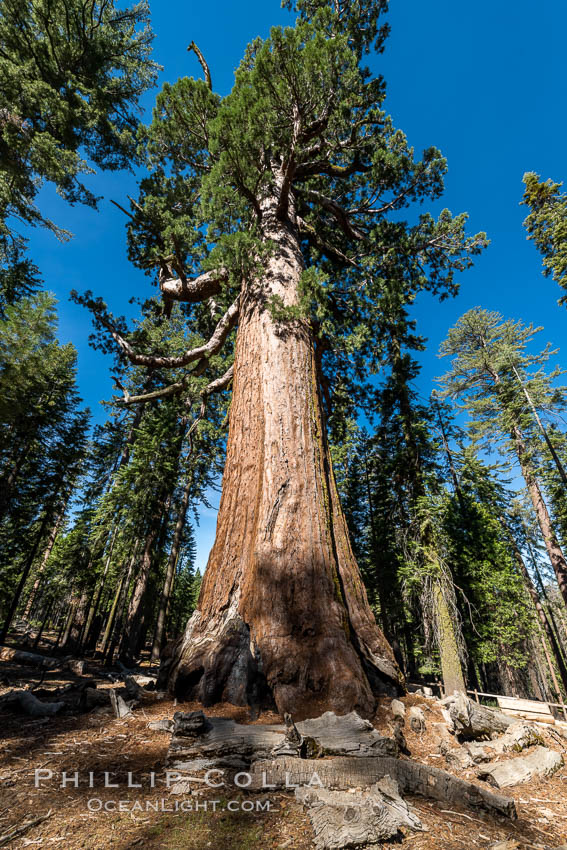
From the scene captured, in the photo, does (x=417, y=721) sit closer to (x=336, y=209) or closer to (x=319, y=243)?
(x=319, y=243)

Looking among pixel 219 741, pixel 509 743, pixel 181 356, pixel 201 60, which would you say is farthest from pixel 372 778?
pixel 201 60

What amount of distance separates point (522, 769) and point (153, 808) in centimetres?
303

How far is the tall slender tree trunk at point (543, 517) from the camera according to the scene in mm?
16875

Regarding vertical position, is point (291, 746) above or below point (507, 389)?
below

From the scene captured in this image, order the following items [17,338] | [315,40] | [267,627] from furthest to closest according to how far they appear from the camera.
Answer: [17,338] < [315,40] < [267,627]

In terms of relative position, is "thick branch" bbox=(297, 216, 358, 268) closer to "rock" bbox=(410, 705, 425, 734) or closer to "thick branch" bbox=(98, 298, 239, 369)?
"thick branch" bbox=(98, 298, 239, 369)

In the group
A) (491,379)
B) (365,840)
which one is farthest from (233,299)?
(491,379)

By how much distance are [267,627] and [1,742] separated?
2.14 m

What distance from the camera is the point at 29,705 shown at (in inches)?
Answer: 135

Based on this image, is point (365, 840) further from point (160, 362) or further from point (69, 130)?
point (69, 130)

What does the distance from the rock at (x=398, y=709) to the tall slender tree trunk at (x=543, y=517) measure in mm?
16807

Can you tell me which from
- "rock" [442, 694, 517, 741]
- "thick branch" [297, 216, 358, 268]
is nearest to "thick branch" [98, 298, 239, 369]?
"thick branch" [297, 216, 358, 268]

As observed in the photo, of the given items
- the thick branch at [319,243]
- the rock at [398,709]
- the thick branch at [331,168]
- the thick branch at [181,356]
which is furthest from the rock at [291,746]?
the thick branch at [331,168]

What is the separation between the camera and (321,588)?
3541 mm
